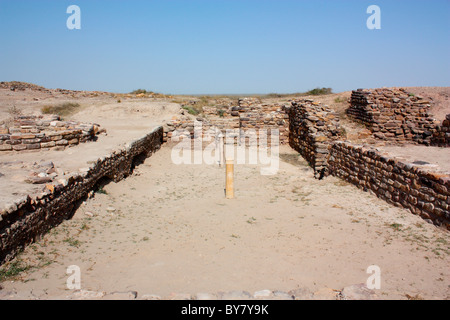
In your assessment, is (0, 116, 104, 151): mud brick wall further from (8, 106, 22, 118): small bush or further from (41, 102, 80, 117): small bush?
(41, 102, 80, 117): small bush

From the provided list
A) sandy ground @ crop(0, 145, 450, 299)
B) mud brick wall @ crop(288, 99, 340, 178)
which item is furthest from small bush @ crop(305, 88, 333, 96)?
sandy ground @ crop(0, 145, 450, 299)

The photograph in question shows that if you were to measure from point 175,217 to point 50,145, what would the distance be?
4799 mm

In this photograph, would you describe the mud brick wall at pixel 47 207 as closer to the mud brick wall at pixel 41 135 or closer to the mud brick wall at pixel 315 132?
the mud brick wall at pixel 41 135

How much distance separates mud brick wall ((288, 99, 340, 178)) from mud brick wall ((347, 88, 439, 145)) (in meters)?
3.16

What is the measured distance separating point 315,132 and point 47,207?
7.87 meters

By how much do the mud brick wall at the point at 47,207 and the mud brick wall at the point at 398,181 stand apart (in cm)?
592

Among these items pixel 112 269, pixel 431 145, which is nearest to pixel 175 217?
pixel 112 269

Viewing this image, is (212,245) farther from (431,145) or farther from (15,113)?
(15,113)

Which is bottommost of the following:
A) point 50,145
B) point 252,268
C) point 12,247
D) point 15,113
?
point 252,268

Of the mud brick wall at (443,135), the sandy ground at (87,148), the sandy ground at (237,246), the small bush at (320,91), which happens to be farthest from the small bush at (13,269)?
the small bush at (320,91)

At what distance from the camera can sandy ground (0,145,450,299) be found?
153 inches

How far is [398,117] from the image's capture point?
1317 centimetres

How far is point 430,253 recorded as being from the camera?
4.52 m

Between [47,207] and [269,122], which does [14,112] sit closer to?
[269,122]
